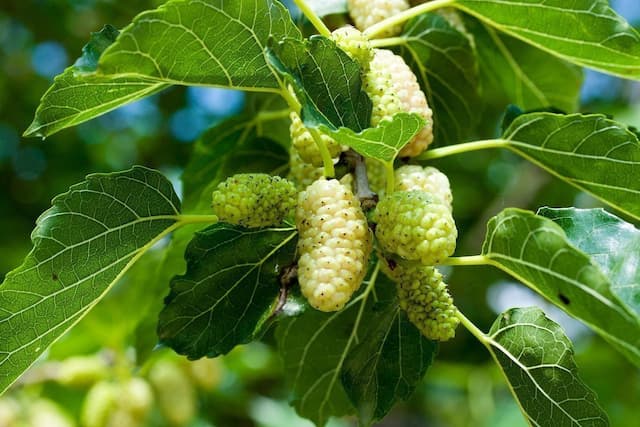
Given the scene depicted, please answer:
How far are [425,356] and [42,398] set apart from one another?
1071 mm

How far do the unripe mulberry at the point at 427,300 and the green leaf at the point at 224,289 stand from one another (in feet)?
0.42

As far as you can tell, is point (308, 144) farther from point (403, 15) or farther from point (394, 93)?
point (403, 15)

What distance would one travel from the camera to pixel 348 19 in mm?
1076

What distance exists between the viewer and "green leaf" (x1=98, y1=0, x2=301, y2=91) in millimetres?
676

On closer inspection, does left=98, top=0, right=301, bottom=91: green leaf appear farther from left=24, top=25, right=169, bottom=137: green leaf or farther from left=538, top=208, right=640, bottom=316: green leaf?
left=538, top=208, right=640, bottom=316: green leaf

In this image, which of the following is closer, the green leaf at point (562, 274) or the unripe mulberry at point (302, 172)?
the green leaf at point (562, 274)

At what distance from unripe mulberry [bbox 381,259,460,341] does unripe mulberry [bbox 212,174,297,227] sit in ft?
0.37

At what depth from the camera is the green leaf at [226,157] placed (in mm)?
1088

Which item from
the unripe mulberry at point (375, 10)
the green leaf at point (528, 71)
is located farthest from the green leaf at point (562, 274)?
the green leaf at point (528, 71)

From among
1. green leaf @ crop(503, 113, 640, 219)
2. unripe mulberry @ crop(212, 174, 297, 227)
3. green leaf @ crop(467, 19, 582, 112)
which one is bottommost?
green leaf @ crop(467, 19, 582, 112)

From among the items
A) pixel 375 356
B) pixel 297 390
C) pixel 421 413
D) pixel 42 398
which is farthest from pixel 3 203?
pixel 375 356

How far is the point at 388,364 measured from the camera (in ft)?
2.82

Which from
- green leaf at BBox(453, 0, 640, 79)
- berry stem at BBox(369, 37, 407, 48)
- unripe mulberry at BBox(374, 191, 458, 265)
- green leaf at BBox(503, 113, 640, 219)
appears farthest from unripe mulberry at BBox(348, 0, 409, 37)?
unripe mulberry at BBox(374, 191, 458, 265)

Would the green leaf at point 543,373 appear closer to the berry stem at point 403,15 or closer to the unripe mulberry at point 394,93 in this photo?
the unripe mulberry at point 394,93
